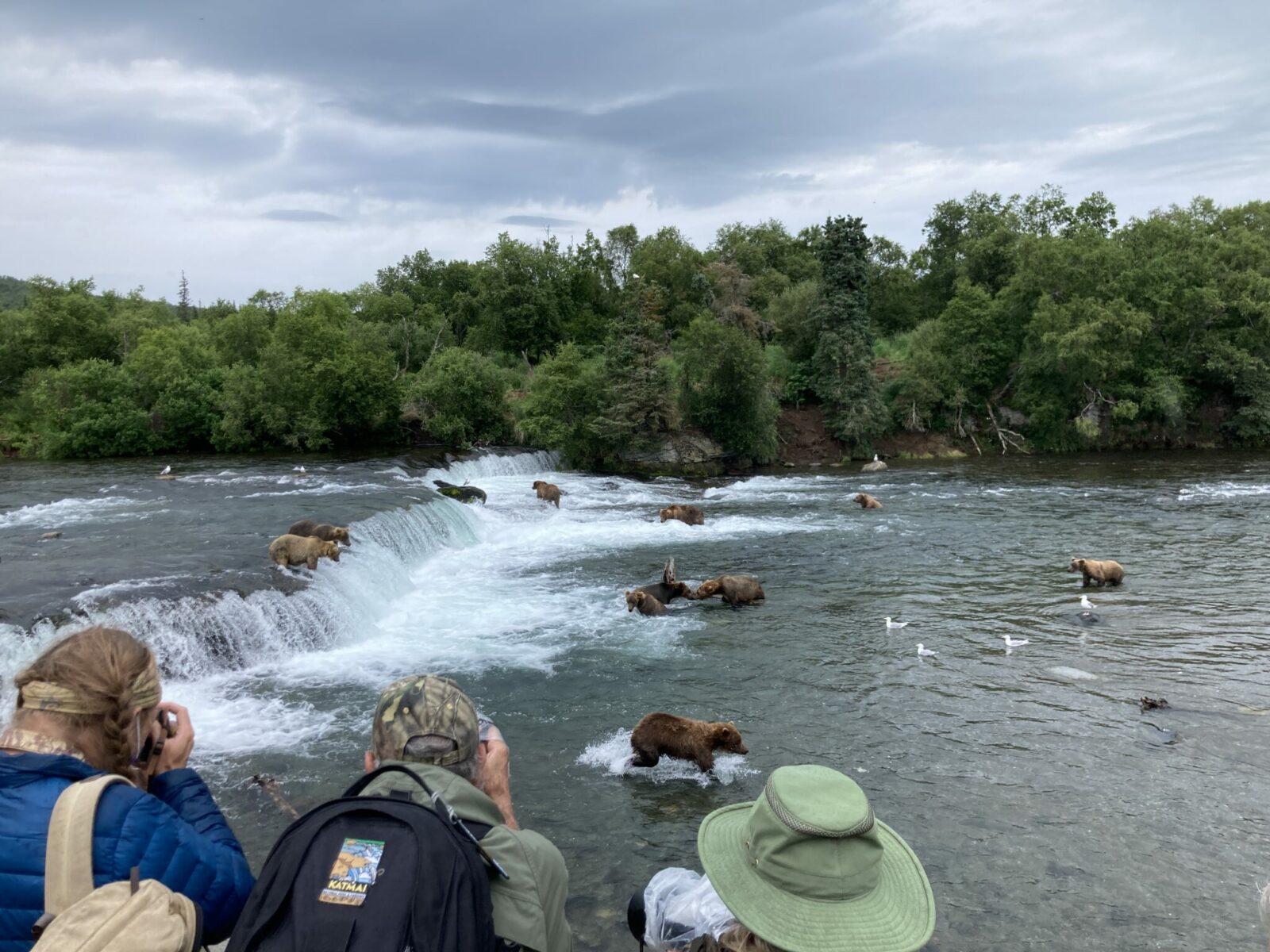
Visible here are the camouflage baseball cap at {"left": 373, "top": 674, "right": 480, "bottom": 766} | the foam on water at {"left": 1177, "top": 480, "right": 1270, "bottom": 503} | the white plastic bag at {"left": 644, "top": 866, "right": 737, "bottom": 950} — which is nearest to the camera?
the camouflage baseball cap at {"left": 373, "top": 674, "right": 480, "bottom": 766}

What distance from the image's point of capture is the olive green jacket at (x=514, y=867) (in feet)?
6.66

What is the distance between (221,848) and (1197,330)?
142ft

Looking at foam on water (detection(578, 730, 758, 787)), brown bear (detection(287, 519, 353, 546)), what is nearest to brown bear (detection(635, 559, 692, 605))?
foam on water (detection(578, 730, 758, 787))

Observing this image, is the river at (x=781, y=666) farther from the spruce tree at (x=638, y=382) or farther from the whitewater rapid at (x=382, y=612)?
the spruce tree at (x=638, y=382)

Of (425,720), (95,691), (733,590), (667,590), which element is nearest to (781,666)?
(733,590)

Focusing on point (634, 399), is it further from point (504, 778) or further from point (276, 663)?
point (504, 778)

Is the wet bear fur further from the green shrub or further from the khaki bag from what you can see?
the green shrub

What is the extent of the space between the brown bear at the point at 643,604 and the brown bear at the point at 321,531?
18.4ft

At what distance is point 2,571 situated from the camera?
478 inches

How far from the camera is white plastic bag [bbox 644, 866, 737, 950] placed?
3.14m

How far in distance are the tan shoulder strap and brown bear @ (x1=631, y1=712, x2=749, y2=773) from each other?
5903mm

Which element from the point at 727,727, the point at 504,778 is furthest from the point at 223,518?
the point at 504,778

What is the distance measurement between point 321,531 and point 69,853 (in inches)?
523

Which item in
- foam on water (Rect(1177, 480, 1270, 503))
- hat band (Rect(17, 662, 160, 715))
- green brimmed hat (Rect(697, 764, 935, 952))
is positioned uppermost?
hat band (Rect(17, 662, 160, 715))
